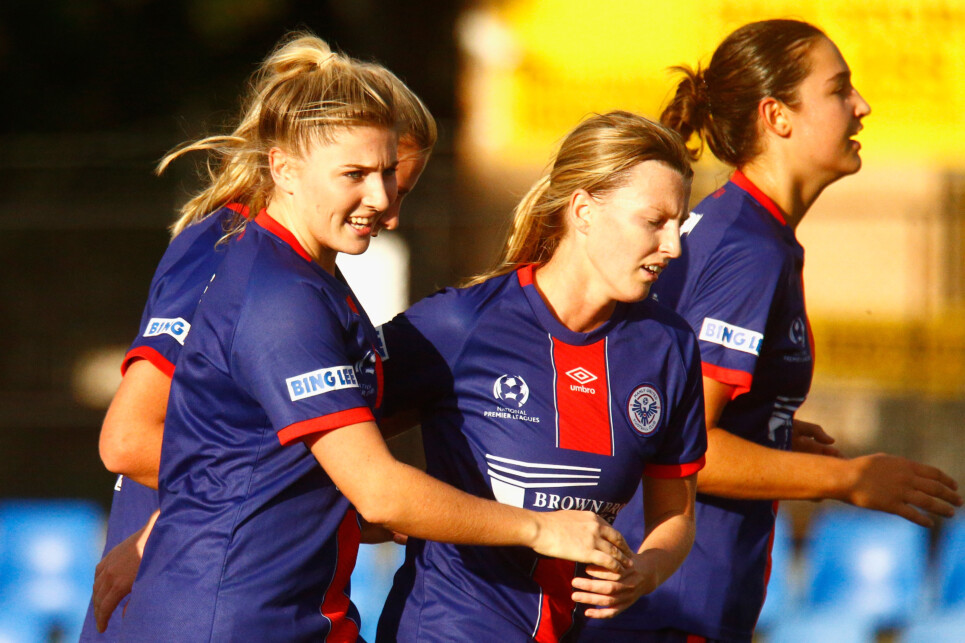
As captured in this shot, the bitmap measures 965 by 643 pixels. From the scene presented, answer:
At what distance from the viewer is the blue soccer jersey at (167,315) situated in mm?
2584

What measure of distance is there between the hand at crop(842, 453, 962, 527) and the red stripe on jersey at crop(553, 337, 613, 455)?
2.74 ft

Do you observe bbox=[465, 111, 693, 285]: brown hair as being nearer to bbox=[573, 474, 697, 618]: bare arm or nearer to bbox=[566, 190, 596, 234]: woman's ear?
bbox=[566, 190, 596, 234]: woman's ear

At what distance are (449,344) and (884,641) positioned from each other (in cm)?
482

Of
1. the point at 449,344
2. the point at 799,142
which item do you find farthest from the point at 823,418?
the point at 449,344

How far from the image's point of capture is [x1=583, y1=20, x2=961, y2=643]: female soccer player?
291 centimetres

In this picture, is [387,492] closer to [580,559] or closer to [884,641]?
[580,559]

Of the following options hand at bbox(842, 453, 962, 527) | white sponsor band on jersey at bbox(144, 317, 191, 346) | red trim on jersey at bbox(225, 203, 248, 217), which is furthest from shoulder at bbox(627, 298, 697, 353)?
white sponsor band on jersey at bbox(144, 317, 191, 346)

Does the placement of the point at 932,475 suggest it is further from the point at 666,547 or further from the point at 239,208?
the point at 239,208

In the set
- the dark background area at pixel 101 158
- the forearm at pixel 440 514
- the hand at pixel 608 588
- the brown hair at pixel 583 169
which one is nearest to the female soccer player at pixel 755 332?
the brown hair at pixel 583 169

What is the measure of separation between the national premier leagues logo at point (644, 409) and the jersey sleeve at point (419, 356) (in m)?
0.40

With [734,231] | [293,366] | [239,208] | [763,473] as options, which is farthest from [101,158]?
[293,366]

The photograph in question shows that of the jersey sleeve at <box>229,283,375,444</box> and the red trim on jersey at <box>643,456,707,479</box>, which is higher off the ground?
the jersey sleeve at <box>229,283,375,444</box>

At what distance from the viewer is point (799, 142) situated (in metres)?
3.16

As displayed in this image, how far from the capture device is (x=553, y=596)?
2.56m
